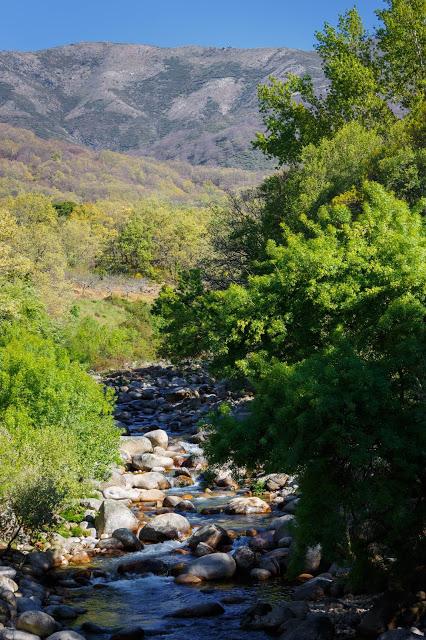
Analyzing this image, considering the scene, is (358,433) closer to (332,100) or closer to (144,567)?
(144,567)

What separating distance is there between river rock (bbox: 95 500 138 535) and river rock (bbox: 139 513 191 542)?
1.51 feet

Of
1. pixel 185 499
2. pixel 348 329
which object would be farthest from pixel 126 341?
pixel 348 329

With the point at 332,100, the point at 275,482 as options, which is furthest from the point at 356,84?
the point at 275,482

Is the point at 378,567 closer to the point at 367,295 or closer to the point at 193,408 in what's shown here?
the point at 367,295

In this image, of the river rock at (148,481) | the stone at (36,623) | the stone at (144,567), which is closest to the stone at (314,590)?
the stone at (144,567)

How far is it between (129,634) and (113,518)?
5956 millimetres

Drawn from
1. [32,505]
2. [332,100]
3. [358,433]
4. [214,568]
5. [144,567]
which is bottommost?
[144,567]

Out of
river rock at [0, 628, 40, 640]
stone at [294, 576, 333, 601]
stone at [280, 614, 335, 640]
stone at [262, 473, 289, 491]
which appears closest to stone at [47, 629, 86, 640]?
river rock at [0, 628, 40, 640]

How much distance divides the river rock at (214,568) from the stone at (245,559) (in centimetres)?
18

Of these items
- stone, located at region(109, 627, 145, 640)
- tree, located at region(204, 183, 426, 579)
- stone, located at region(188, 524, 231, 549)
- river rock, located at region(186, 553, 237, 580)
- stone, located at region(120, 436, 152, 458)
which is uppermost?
tree, located at region(204, 183, 426, 579)

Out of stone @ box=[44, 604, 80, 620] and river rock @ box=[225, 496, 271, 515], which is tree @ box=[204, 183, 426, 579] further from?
A: river rock @ box=[225, 496, 271, 515]

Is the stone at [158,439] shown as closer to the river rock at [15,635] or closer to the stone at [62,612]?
the stone at [62,612]

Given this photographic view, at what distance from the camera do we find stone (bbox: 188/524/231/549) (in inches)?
680

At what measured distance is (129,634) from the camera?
12555 mm
